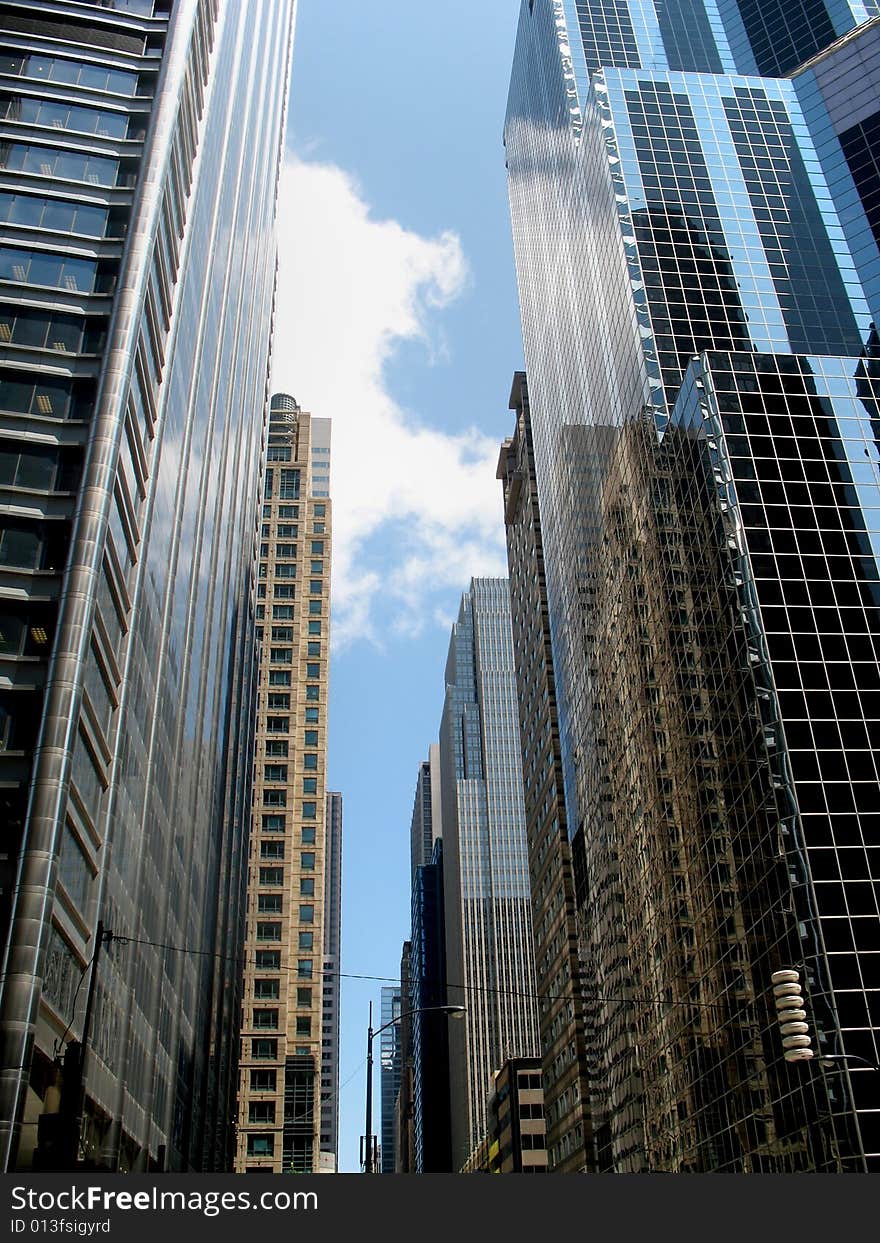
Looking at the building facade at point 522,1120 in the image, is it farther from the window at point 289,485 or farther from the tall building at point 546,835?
the window at point 289,485

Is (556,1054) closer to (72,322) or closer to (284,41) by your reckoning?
(72,322)

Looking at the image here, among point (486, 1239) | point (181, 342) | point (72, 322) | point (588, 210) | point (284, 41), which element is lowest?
point (486, 1239)

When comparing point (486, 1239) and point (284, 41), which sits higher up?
point (284, 41)

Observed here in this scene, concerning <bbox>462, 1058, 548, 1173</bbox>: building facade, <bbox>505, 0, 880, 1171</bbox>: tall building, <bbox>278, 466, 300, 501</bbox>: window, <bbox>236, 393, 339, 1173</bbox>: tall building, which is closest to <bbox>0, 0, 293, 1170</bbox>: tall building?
<bbox>236, 393, 339, 1173</bbox>: tall building

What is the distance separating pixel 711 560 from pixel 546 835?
62.6 metres

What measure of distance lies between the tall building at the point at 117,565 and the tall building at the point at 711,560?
100 feet

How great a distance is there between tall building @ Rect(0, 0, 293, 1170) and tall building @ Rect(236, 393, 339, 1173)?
16055mm

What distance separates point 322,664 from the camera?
4855 inches

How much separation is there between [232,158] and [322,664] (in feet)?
172

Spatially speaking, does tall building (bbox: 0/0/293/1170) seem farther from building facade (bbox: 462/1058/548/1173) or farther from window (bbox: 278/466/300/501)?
building facade (bbox: 462/1058/548/1173)

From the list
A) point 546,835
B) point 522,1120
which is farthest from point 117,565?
point 522,1120

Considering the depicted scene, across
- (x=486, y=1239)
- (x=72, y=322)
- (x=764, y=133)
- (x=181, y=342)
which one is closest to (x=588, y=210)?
(x=764, y=133)

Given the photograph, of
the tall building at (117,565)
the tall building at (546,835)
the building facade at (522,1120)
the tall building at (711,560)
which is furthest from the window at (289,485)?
the building facade at (522,1120)

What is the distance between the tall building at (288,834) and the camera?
332 feet
